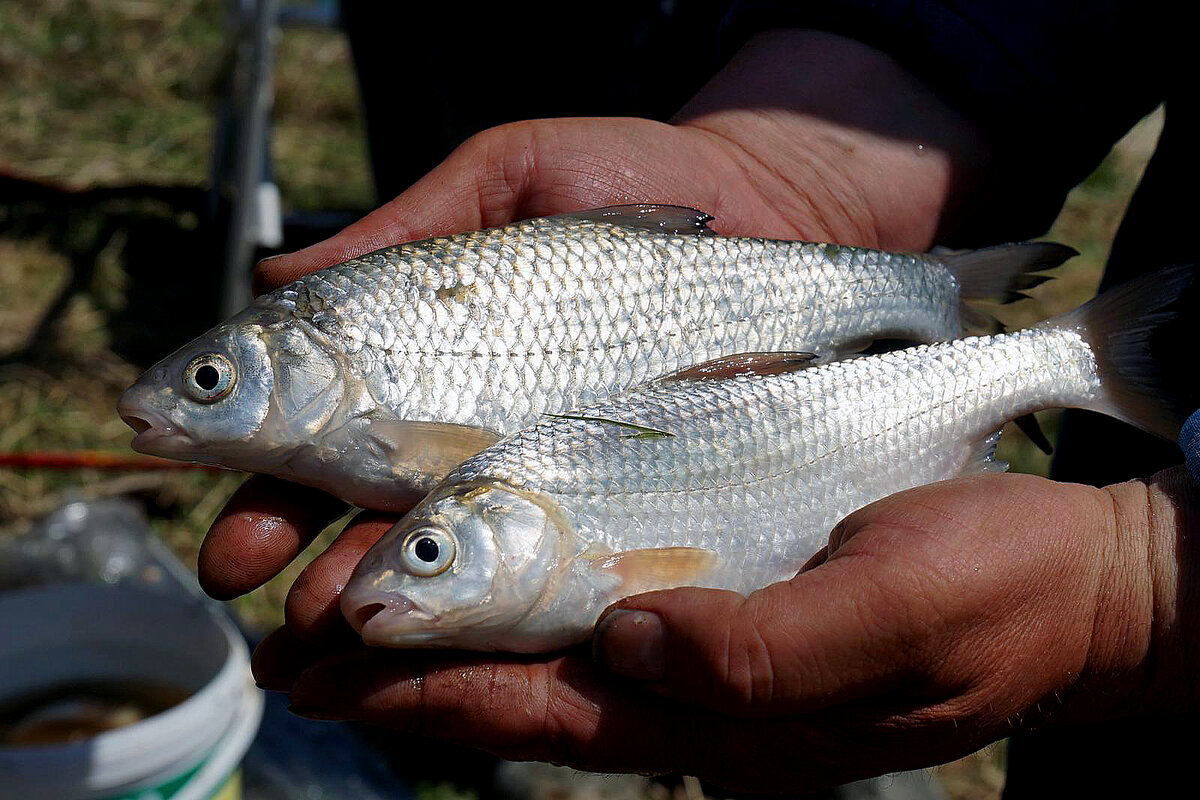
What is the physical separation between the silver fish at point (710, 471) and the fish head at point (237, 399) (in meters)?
0.30

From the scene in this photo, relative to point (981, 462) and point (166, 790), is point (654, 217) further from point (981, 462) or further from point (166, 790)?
point (166, 790)

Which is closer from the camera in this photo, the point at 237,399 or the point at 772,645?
the point at 772,645

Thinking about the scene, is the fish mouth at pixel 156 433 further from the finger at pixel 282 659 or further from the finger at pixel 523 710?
the finger at pixel 523 710

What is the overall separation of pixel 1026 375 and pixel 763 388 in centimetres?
57

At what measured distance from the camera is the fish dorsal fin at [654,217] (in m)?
2.25

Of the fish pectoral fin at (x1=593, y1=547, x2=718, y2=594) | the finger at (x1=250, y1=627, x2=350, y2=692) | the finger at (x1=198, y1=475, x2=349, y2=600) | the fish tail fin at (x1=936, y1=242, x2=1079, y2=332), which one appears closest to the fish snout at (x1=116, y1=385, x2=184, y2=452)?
the finger at (x1=198, y1=475, x2=349, y2=600)

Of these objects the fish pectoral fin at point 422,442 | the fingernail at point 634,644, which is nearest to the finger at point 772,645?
the fingernail at point 634,644

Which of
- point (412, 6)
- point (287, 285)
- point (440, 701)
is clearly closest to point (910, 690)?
point (440, 701)

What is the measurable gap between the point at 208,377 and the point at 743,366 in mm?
1038

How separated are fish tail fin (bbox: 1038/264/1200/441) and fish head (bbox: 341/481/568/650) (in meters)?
1.22

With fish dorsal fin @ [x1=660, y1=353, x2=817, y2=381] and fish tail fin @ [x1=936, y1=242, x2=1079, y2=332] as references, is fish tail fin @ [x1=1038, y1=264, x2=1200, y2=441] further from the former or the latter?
fish dorsal fin @ [x1=660, y1=353, x2=817, y2=381]

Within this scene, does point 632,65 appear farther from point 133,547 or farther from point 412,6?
point 133,547

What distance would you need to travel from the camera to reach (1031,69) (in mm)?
2439

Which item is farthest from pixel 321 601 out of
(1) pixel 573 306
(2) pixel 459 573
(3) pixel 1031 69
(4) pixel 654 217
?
(3) pixel 1031 69
